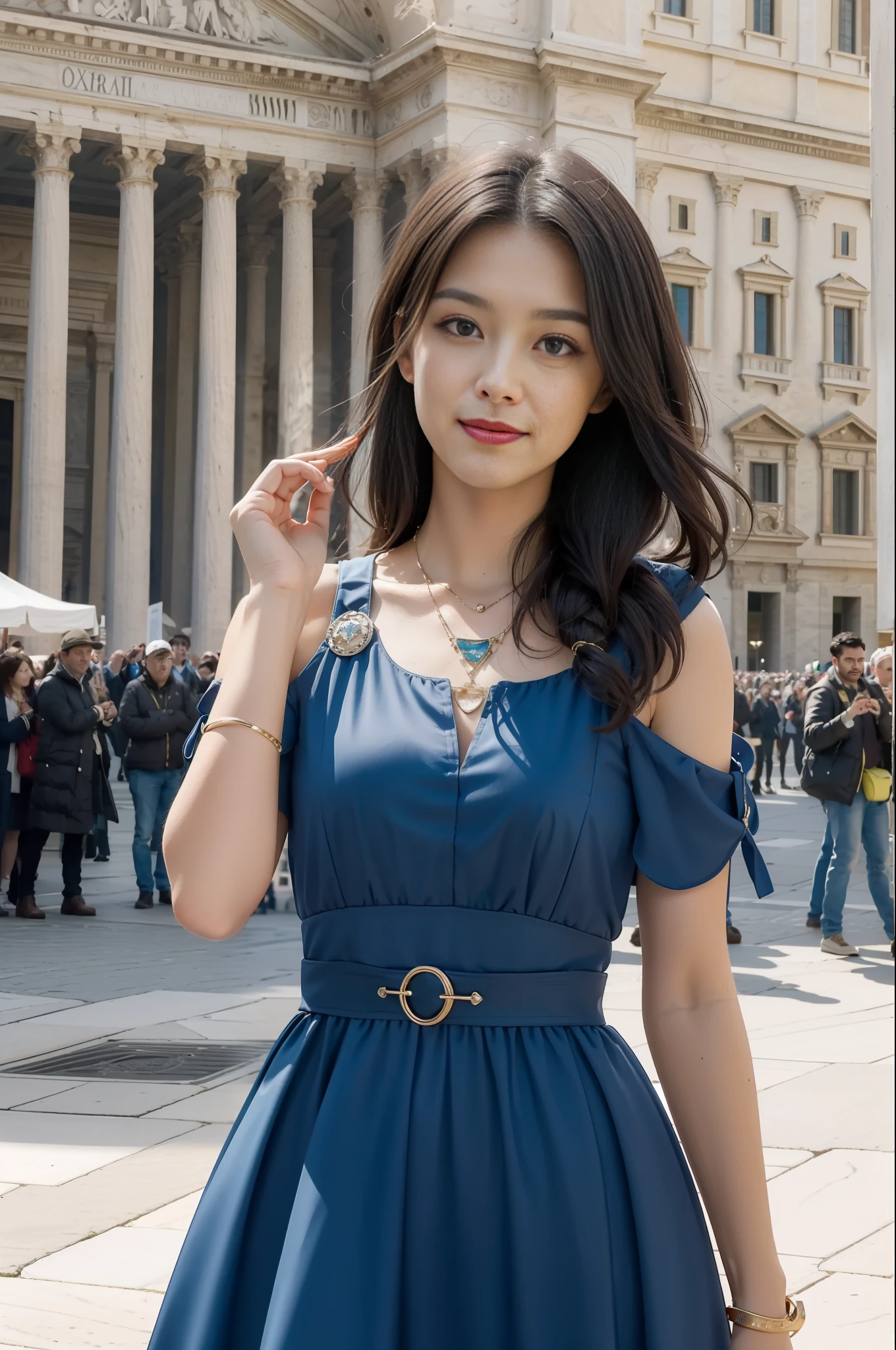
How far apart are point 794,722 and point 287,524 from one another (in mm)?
25630

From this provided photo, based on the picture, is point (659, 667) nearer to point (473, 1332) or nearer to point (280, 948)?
point (473, 1332)

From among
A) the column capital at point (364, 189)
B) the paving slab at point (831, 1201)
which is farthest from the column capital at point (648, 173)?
the paving slab at point (831, 1201)

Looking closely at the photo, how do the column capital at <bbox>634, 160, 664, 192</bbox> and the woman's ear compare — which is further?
the column capital at <bbox>634, 160, 664, 192</bbox>

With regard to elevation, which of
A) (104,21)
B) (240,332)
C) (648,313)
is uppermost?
(104,21)

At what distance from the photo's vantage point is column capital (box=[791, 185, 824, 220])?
42.9m

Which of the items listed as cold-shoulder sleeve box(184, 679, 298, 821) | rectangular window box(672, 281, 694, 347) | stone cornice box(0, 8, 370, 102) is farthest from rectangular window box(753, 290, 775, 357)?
cold-shoulder sleeve box(184, 679, 298, 821)

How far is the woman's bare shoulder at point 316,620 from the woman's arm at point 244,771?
31 millimetres

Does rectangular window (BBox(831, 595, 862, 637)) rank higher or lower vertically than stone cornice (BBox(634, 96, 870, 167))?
lower

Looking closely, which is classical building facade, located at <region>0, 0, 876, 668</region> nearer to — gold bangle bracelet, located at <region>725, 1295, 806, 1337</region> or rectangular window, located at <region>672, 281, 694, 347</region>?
rectangular window, located at <region>672, 281, 694, 347</region>

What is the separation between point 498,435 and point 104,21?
30887 mm

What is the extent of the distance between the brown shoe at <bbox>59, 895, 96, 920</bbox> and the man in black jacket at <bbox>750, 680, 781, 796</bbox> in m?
13.3

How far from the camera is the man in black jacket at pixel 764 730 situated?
2284 centimetres

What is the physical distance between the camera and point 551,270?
1759 mm

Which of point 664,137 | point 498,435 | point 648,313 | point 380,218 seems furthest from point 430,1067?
point 664,137
